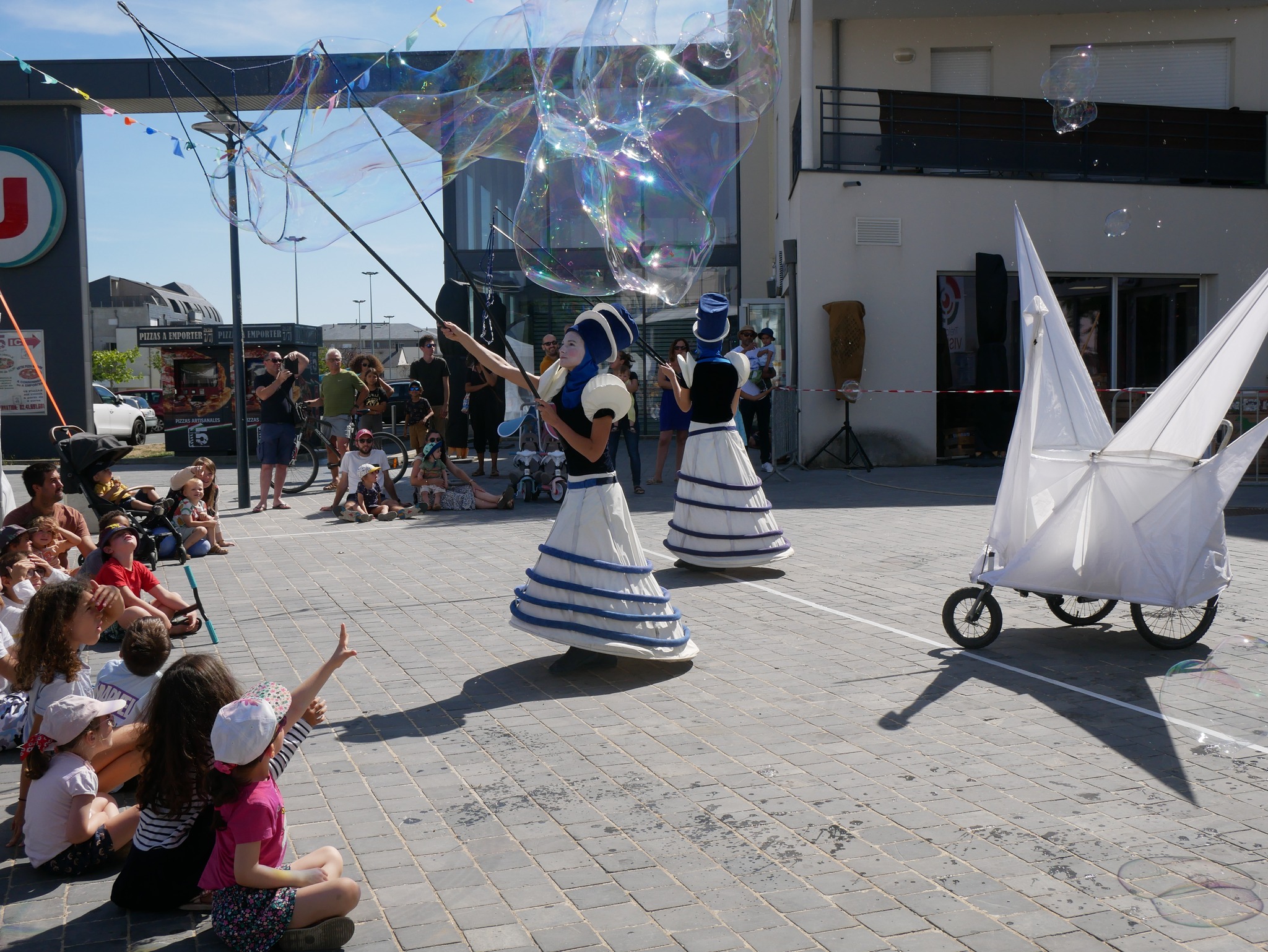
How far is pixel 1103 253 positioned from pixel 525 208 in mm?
13127

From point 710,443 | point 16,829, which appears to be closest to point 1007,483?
point 710,443

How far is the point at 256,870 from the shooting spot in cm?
351

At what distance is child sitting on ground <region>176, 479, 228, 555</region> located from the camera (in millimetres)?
10766

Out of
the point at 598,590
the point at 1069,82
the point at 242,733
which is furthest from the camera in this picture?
the point at 1069,82

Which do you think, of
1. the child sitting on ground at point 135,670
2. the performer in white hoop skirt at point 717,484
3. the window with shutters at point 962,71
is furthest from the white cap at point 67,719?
the window with shutters at point 962,71

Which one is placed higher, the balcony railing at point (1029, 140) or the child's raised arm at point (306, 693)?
the balcony railing at point (1029, 140)

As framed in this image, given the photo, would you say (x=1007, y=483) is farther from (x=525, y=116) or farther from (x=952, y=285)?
(x=952, y=285)

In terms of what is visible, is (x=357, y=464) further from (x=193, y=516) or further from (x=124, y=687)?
(x=124, y=687)

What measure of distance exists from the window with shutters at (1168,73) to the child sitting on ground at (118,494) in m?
16.3

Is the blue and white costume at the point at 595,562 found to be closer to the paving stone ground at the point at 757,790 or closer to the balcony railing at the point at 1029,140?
the paving stone ground at the point at 757,790

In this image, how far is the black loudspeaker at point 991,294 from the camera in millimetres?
18078

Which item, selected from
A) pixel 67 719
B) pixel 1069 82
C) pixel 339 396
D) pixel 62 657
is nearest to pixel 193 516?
pixel 339 396

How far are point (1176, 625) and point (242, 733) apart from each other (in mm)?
5604

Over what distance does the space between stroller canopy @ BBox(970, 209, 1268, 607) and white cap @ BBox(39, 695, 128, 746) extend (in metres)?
4.81
